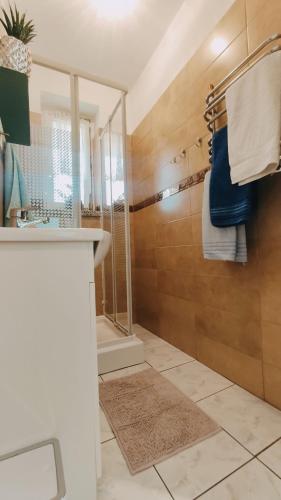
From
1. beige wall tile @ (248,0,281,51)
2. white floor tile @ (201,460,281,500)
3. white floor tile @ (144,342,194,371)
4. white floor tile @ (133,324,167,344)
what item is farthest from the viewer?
white floor tile @ (133,324,167,344)

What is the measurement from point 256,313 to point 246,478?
627 mm

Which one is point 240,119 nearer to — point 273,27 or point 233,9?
point 273,27

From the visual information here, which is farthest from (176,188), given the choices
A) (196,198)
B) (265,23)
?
(265,23)

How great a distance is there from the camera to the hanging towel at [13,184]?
1036mm

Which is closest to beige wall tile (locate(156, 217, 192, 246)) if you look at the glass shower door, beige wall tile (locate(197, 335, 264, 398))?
the glass shower door

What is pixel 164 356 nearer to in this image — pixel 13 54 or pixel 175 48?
pixel 13 54

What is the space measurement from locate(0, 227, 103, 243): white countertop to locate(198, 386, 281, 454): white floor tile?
3.21 feet

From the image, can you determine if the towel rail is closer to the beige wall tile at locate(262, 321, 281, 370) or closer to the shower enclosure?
the shower enclosure

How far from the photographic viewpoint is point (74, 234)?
0.60 meters

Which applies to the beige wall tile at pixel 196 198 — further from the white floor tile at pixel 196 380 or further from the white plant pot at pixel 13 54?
the white plant pot at pixel 13 54

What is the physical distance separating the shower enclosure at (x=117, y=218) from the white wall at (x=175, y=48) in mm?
482

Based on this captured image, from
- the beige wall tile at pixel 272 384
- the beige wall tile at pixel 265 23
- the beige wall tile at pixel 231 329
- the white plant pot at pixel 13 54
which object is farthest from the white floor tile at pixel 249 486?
the white plant pot at pixel 13 54

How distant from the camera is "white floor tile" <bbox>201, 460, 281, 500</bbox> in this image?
679 mm

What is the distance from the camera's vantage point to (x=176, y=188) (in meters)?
1.70
